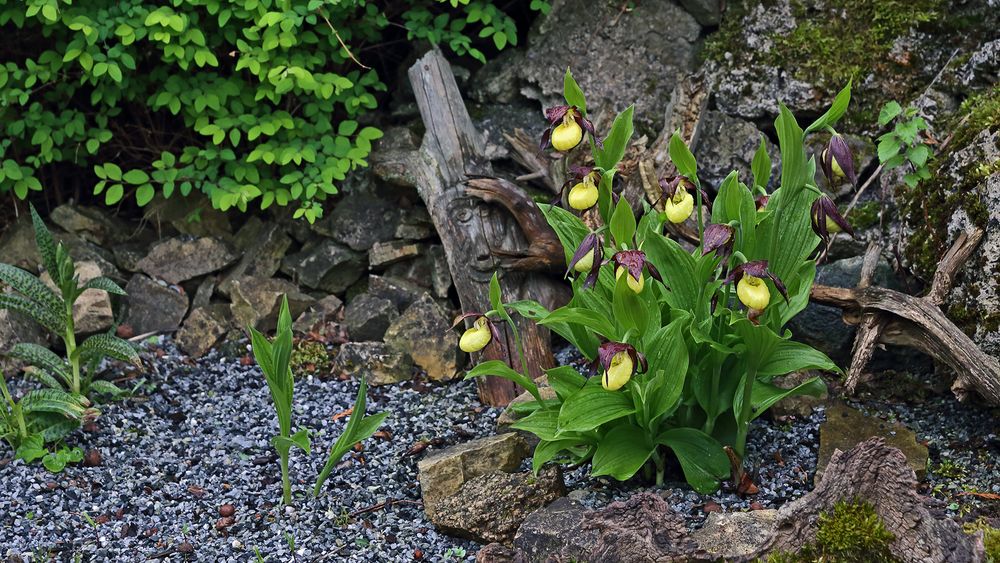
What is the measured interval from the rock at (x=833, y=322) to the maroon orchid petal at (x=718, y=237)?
1188 mm

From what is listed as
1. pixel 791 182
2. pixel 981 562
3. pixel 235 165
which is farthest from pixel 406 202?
pixel 981 562

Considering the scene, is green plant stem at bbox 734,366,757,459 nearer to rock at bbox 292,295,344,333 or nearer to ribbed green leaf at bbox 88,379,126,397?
rock at bbox 292,295,344,333

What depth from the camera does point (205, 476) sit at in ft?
11.9

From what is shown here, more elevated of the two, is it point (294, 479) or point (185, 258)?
point (185, 258)

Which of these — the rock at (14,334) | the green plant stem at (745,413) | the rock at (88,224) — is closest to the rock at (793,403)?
the green plant stem at (745,413)

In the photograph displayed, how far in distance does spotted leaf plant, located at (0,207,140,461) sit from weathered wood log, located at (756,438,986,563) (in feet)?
8.83

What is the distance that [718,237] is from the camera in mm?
2725

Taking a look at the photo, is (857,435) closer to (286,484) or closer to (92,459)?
(286,484)

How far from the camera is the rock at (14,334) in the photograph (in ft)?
14.1

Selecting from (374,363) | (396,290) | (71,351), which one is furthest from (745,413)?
(71,351)

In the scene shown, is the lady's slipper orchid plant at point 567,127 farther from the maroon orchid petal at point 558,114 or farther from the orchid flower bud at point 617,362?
the orchid flower bud at point 617,362

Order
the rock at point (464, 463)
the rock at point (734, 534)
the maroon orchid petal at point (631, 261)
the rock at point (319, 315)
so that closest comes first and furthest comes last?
the rock at point (734, 534)
the maroon orchid petal at point (631, 261)
the rock at point (464, 463)
the rock at point (319, 315)

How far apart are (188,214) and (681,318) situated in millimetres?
3171

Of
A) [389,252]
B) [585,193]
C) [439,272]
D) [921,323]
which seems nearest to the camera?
[585,193]
